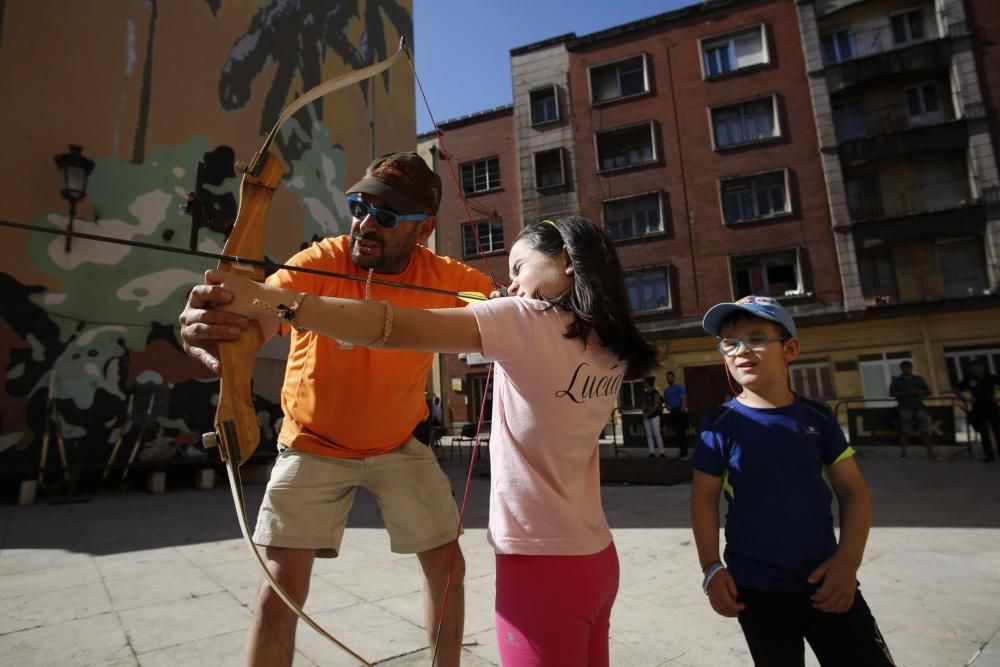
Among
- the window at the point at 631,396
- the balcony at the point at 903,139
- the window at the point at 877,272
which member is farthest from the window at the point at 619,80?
the window at the point at 631,396

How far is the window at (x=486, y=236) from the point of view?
80.3ft

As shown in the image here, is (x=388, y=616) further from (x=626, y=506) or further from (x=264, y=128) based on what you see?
(x=264, y=128)

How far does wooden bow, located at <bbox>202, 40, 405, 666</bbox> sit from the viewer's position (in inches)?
51.8

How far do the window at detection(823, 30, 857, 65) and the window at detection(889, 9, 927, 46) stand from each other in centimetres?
131

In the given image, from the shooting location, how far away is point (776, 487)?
1638mm

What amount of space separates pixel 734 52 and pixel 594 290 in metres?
23.8

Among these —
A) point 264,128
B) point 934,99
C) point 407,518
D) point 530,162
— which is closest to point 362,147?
point 264,128

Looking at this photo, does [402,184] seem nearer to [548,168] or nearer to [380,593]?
[380,593]

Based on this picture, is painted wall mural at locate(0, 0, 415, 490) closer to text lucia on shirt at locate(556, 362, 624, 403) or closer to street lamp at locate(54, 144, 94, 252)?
street lamp at locate(54, 144, 94, 252)

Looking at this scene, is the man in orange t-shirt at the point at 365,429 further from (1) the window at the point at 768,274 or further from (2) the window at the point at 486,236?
(2) the window at the point at 486,236

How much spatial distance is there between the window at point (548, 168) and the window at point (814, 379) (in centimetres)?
1139

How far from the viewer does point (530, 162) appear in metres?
23.5

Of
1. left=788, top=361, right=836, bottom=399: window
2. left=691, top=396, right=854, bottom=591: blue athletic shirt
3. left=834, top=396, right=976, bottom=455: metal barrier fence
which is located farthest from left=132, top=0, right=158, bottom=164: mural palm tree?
left=788, top=361, right=836, bottom=399: window

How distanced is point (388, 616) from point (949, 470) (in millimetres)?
8187
